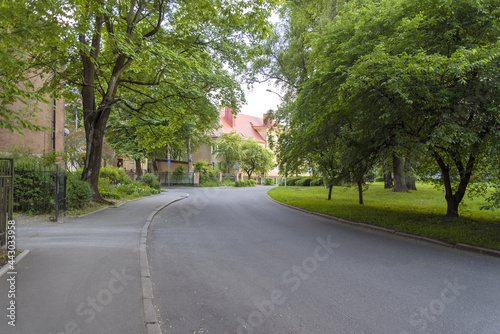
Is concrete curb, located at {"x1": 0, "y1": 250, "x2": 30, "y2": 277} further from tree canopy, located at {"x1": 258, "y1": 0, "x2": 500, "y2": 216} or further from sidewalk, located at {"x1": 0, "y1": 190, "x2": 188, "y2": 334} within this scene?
tree canopy, located at {"x1": 258, "y1": 0, "x2": 500, "y2": 216}

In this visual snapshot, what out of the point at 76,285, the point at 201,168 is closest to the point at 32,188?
the point at 76,285

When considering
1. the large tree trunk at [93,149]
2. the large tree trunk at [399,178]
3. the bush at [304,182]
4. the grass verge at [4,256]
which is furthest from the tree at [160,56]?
the bush at [304,182]

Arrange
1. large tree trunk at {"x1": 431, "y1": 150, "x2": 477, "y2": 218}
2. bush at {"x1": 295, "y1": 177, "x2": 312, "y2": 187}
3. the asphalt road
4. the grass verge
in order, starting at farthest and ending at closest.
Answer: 1. bush at {"x1": 295, "y1": 177, "x2": 312, "y2": 187}
2. large tree trunk at {"x1": 431, "y1": 150, "x2": 477, "y2": 218}
3. the grass verge
4. the asphalt road

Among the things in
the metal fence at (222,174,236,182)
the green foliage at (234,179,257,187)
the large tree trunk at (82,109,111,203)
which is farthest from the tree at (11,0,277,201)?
the metal fence at (222,174,236,182)

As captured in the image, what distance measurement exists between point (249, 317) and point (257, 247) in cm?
354

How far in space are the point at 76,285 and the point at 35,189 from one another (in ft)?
26.2

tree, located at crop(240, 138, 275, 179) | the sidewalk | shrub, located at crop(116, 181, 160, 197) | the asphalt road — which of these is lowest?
the asphalt road

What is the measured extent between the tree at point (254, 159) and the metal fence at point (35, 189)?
3872cm

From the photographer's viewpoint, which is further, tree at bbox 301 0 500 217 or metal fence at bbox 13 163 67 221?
metal fence at bbox 13 163 67 221

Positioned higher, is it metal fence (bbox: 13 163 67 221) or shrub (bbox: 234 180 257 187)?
metal fence (bbox: 13 163 67 221)

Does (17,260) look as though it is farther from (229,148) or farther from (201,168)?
(229,148)

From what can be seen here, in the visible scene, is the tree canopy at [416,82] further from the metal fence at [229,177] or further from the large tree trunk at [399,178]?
the metal fence at [229,177]

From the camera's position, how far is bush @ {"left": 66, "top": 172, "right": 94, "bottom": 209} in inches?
464

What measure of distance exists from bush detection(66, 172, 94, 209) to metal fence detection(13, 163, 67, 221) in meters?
0.67
